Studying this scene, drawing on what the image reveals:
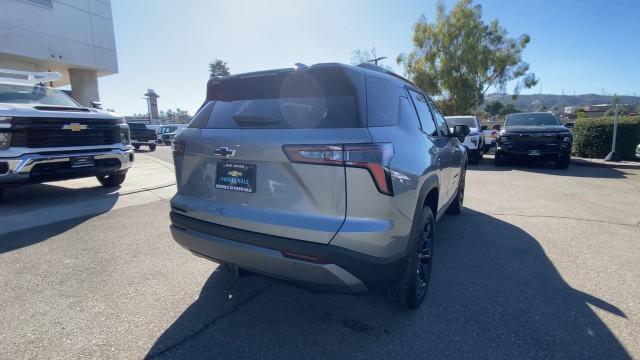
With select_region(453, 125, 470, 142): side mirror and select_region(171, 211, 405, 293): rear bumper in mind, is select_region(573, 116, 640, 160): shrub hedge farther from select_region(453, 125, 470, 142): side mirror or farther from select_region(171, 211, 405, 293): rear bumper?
select_region(171, 211, 405, 293): rear bumper

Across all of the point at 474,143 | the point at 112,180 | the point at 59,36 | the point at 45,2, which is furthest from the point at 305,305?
the point at 45,2

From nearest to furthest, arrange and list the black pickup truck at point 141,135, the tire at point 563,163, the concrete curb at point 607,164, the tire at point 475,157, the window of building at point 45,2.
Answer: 1. the tire at point 563,163
2. the concrete curb at point 607,164
3. the tire at point 475,157
4. the window of building at point 45,2
5. the black pickup truck at point 141,135

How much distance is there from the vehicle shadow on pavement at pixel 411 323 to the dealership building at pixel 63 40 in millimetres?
17561

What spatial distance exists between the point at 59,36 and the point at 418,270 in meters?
20.0

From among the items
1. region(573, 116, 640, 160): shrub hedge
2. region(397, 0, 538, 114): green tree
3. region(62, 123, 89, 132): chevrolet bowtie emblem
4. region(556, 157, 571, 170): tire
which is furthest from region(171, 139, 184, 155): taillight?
region(397, 0, 538, 114): green tree

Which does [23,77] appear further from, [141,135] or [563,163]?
[141,135]

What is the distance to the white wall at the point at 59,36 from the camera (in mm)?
13852

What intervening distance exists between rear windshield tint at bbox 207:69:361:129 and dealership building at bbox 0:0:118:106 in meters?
17.3

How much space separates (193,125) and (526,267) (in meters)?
3.39

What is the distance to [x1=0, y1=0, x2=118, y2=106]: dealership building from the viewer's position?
45.6 ft

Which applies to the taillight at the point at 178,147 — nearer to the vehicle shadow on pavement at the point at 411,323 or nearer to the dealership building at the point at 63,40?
the vehicle shadow on pavement at the point at 411,323

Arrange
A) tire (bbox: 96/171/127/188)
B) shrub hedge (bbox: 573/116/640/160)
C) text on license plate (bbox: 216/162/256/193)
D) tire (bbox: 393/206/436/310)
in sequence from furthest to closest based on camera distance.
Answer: shrub hedge (bbox: 573/116/640/160)
tire (bbox: 96/171/127/188)
tire (bbox: 393/206/436/310)
text on license plate (bbox: 216/162/256/193)

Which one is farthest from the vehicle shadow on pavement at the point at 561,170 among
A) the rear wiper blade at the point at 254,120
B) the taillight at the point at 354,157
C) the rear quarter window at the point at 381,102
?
the rear wiper blade at the point at 254,120

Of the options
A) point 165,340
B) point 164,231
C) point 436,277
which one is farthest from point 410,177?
point 164,231
